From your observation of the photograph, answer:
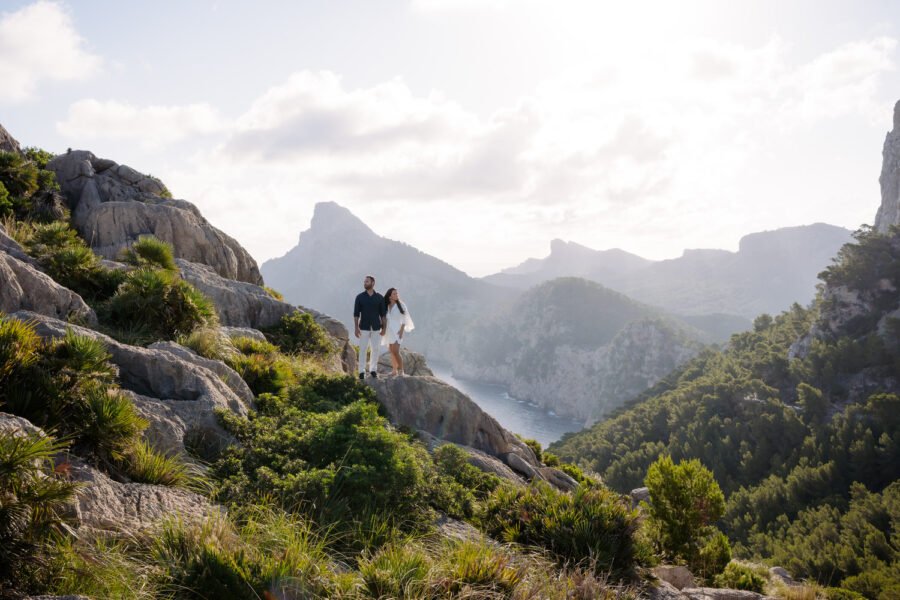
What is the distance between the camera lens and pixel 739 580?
375 inches

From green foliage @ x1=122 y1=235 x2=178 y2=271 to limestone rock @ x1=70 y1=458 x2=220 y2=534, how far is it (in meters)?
10.6

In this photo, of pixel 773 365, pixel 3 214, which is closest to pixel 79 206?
pixel 3 214

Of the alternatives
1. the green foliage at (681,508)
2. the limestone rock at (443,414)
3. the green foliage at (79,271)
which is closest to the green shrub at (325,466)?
the limestone rock at (443,414)

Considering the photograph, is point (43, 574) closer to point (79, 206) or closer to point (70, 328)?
point (70, 328)

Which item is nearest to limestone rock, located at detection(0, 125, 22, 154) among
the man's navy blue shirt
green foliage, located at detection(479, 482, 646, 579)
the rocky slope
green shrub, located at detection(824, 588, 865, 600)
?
the rocky slope

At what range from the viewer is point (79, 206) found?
66.4 feet

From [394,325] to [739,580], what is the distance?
9.18 m

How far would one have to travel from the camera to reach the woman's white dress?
13.1m

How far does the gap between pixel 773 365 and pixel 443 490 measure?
74707 mm

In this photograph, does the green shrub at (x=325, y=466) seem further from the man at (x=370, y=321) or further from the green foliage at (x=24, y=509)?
the man at (x=370, y=321)

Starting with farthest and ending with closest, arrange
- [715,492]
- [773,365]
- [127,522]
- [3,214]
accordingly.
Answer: [773,365]
[3,214]
[715,492]
[127,522]

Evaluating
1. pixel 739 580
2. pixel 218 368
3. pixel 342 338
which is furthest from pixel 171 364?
pixel 342 338

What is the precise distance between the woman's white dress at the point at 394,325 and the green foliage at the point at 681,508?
21.7 feet

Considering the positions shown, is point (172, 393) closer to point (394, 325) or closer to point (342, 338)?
point (394, 325)
